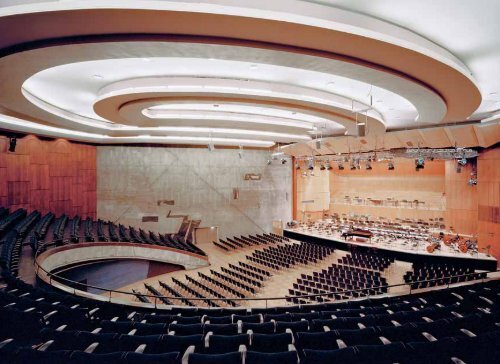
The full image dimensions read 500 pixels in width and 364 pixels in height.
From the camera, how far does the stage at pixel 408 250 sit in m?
12.9

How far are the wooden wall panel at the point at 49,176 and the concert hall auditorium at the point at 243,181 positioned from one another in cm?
8

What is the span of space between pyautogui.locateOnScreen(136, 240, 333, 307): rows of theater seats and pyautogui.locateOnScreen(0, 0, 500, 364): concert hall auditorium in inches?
5.0

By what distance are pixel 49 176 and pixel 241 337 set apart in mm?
14080

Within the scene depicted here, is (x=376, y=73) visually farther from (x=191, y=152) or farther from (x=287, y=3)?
(x=191, y=152)

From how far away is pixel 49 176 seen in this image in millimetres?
13672

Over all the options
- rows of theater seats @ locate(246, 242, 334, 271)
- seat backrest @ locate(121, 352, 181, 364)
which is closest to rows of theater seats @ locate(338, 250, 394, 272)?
rows of theater seats @ locate(246, 242, 334, 271)

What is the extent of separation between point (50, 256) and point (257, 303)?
22.7 feet

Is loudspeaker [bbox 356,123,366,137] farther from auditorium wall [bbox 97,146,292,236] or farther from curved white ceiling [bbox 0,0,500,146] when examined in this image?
auditorium wall [bbox 97,146,292,236]

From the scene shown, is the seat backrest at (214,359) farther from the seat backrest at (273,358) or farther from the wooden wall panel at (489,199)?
the wooden wall panel at (489,199)

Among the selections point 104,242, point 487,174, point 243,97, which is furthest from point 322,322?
point 487,174

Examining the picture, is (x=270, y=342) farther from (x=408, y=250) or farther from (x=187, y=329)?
(x=408, y=250)

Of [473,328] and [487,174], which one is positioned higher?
[487,174]

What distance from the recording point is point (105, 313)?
562 cm

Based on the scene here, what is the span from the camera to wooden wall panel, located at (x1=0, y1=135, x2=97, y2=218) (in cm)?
1207
